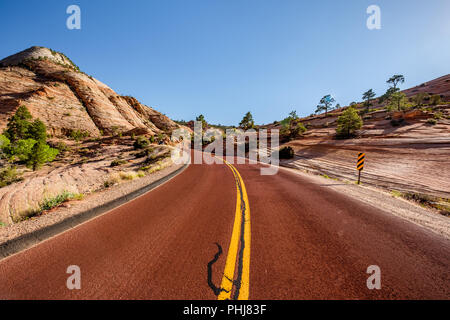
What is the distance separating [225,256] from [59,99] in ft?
160

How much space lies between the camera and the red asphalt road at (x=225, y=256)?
179cm

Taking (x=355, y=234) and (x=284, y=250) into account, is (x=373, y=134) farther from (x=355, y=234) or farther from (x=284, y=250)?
(x=284, y=250)

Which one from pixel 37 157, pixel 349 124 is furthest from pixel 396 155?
pixel 37 157

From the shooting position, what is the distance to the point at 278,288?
1.80 meters

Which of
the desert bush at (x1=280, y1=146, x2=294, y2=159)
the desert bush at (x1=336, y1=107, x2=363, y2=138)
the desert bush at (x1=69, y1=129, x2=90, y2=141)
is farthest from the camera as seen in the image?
the desert bush at (x1=69, y1=129, x2=90, y2=141)

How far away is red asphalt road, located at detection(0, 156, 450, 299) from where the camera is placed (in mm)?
1786

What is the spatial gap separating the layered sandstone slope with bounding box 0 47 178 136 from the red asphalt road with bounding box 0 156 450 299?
3348 cm

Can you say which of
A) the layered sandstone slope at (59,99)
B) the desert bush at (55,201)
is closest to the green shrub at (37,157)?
the layered sandstone slope at (59,99)

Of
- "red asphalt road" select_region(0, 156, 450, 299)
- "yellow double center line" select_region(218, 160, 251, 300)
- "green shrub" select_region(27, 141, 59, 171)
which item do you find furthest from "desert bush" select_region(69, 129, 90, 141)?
"yellow double center line" select_region(218, 160, 251, 300)

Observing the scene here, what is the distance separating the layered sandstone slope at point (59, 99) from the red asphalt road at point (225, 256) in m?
33.5

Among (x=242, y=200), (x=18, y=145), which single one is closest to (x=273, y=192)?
(x=242, y=200)

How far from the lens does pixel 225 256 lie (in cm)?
234

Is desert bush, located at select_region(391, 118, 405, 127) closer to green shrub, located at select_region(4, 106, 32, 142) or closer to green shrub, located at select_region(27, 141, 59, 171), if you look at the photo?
green shrub, located at select_region(27, 141, 59, 171)

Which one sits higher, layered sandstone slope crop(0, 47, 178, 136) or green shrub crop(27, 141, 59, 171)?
layered sandstone slope crop(0, 47, 178, 136)
